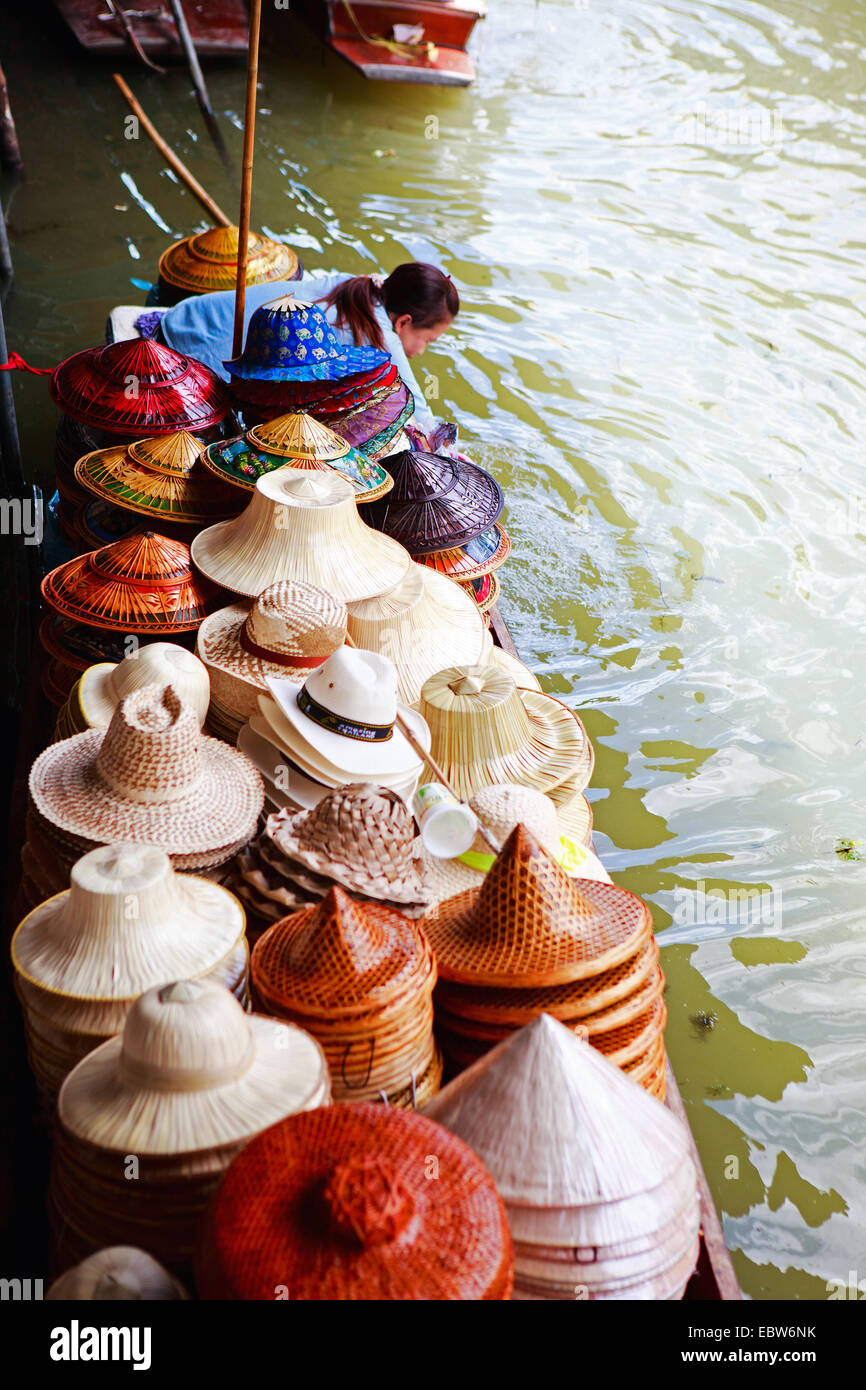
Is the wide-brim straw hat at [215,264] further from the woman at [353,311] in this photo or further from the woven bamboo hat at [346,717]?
the woven bamboo hat at [346,717]

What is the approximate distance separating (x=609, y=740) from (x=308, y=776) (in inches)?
82.5

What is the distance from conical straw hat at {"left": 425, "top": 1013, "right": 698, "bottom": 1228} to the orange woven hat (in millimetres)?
175


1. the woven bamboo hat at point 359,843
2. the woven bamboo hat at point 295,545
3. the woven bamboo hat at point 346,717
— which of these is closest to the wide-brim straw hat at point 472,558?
the woven bamboo hat at point 295,545

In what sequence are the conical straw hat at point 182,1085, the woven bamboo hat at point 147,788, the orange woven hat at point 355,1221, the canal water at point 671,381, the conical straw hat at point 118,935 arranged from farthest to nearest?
the canal water at point 671,381 < the woven bamboo hat at point 147,788 < the conical straw hat at point 118,935 < the conical straw hat at point 182,1085 < the orange woven hat at point 355,1221

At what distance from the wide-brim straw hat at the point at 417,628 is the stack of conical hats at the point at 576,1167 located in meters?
1.12

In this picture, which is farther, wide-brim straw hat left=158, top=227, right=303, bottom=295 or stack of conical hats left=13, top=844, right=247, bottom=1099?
wide-brim straw hat left=158, top=227, right=303, bottom=295

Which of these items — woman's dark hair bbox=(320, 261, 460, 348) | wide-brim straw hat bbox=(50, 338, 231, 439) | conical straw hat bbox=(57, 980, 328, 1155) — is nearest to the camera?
conical straw hat bbox=(57, 980, 328, 1155)

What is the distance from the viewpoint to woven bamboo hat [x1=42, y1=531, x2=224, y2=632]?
7.73ft

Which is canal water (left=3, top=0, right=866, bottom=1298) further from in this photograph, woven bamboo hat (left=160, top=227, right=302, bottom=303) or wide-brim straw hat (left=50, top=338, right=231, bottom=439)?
wide-brim straw hat (left=50, top=338, right=231, bottom=439)

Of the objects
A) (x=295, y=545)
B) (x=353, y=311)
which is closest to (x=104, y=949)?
(x=295, y=545)

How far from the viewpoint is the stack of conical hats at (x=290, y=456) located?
267 cm

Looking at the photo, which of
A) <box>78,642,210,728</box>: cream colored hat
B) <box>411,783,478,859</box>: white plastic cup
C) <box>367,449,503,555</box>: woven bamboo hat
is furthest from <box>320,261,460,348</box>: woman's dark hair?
<box>411,783,478,859</box>: white plastic cup

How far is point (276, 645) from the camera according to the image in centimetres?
222
